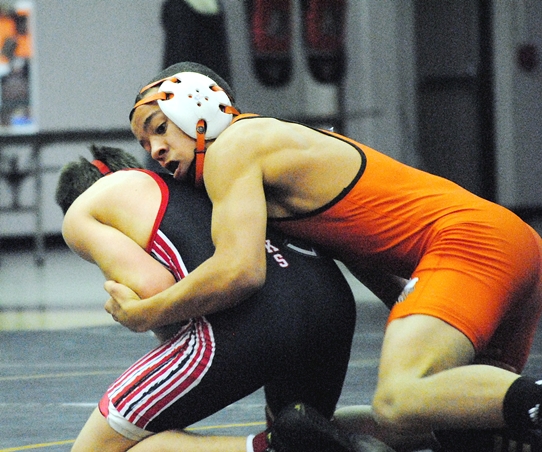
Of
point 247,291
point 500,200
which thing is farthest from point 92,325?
point 500,200

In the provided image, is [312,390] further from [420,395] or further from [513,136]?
[513,136]

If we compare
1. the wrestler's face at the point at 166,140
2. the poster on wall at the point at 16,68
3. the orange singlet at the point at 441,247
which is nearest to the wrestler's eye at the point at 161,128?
the wrestler's face at the point at 166,140

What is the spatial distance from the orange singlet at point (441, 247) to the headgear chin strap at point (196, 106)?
0.26m

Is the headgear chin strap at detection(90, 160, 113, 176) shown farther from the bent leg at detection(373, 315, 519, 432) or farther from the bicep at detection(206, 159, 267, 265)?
the bent leg at detection(373, 315, 519, 432)

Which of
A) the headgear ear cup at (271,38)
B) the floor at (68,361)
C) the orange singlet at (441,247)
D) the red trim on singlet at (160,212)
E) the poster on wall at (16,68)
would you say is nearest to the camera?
the orange singlet at (441,247)

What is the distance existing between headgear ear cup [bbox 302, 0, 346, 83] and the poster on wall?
9.44 feet

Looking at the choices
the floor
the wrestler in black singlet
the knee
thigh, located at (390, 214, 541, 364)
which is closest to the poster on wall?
the floor

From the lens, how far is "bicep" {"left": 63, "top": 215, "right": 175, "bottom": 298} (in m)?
2.76

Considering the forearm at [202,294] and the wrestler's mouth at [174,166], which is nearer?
the forearm at [202,294]

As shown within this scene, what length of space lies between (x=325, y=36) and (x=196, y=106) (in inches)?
292

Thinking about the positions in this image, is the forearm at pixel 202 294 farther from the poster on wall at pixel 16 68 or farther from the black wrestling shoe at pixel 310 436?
the poster on wall at pixel 16 68

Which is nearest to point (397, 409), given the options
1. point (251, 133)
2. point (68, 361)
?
point (251, 133)

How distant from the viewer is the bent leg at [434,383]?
2.54m

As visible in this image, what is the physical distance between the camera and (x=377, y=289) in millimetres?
3154
